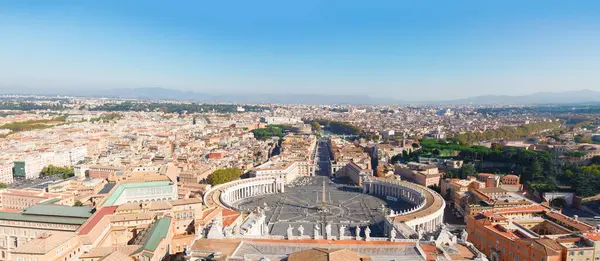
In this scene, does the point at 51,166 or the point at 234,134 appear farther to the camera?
the point at 234,134

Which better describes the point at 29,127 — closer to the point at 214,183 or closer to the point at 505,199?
the point at 214,183

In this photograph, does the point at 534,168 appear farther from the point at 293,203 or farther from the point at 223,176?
the point at 223,176

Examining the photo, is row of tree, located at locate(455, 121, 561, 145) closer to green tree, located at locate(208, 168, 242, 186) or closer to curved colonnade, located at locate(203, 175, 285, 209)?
curved colonnade, located at locate(203, 175, 285, 209)

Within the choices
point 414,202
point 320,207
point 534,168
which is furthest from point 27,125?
point 534,168

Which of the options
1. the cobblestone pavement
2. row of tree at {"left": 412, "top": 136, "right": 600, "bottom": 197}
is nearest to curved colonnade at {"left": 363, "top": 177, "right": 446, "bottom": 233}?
the cobblestone pavement

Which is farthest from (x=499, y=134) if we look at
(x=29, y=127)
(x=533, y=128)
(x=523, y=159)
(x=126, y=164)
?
(x=29, y=127)

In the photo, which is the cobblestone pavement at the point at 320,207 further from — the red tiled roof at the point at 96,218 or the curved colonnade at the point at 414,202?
the red tiled roof at the point at 96,218
